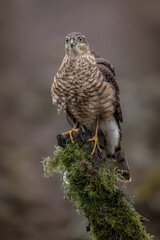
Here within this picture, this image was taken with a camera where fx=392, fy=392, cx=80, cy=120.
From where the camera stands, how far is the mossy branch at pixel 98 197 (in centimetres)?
313

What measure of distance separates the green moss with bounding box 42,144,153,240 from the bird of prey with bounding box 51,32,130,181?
808mm

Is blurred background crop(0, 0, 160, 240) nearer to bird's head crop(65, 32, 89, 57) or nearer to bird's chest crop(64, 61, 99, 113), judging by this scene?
bird's chest crop(64, 61, 99, 113)

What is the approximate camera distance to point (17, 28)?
915cm

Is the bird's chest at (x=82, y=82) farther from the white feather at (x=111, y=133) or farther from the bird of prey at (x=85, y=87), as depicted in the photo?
the white feather at (x=111, y=133)

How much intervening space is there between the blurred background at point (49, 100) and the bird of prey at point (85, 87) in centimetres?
106

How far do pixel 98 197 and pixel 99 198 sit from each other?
0.05ft

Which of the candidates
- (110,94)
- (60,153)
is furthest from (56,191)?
(60,153)

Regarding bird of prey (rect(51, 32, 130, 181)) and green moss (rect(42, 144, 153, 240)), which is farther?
bird of prey (rect(51, 32, 130, 181))

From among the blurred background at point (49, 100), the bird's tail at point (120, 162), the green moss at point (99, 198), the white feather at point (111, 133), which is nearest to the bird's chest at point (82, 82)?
the white feather at point (111, 133)

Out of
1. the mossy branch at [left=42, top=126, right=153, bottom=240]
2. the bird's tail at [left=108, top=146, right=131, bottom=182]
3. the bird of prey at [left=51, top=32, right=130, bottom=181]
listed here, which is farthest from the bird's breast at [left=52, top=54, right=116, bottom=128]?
the mossy branch at [left=42, top=126, right=153, bottom=240]

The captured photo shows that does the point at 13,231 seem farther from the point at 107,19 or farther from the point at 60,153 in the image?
the point at 107,19

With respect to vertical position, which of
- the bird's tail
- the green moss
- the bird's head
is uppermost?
the bird's head

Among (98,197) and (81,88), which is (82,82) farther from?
(98,197)

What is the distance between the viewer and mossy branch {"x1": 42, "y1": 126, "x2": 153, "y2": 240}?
10.3ft
